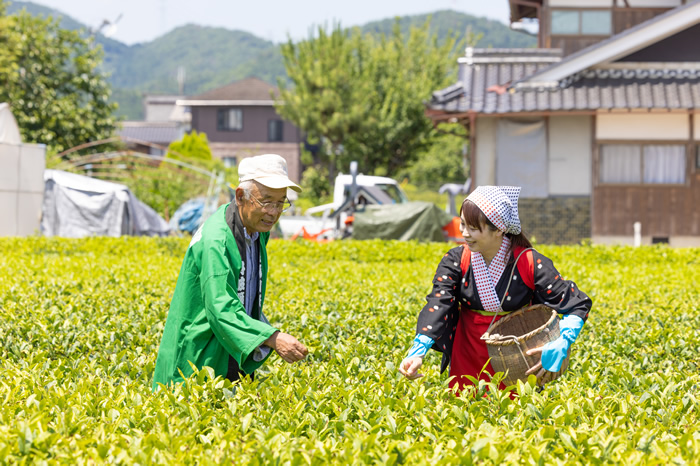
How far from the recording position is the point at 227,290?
12.1 ft

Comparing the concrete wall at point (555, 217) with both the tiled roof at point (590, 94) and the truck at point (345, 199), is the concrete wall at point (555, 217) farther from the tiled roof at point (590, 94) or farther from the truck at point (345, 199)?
the truck at point (345, 199)

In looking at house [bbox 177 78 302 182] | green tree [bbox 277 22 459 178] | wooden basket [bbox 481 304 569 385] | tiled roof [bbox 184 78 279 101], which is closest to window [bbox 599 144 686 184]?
wooden basket [bbox 481 304 569 385]

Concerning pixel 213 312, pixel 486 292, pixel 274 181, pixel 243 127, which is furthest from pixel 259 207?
pixel 243 127

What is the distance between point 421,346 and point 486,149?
14.8m

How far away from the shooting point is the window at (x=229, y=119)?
1982 inches

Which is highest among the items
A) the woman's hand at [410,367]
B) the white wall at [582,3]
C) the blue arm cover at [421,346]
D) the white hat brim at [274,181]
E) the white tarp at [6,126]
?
the white wall at [582,3]

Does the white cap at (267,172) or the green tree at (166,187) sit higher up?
the green tree at (166,187)

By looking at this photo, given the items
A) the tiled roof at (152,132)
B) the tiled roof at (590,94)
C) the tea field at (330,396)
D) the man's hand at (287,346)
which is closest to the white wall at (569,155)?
the tiled roof at (590,94)

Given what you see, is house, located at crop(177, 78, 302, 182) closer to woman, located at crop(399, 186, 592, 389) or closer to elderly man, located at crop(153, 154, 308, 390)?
woman, located at crop(399, 186, 592, 389)

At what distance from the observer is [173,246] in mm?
15242

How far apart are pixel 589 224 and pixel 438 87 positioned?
22852 millimetres

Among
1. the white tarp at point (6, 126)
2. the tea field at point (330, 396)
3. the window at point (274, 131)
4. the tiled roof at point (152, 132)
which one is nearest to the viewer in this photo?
the tea field at point (330, 396)

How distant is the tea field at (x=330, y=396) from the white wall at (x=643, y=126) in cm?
959

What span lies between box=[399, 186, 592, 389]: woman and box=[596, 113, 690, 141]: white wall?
47.9ft
